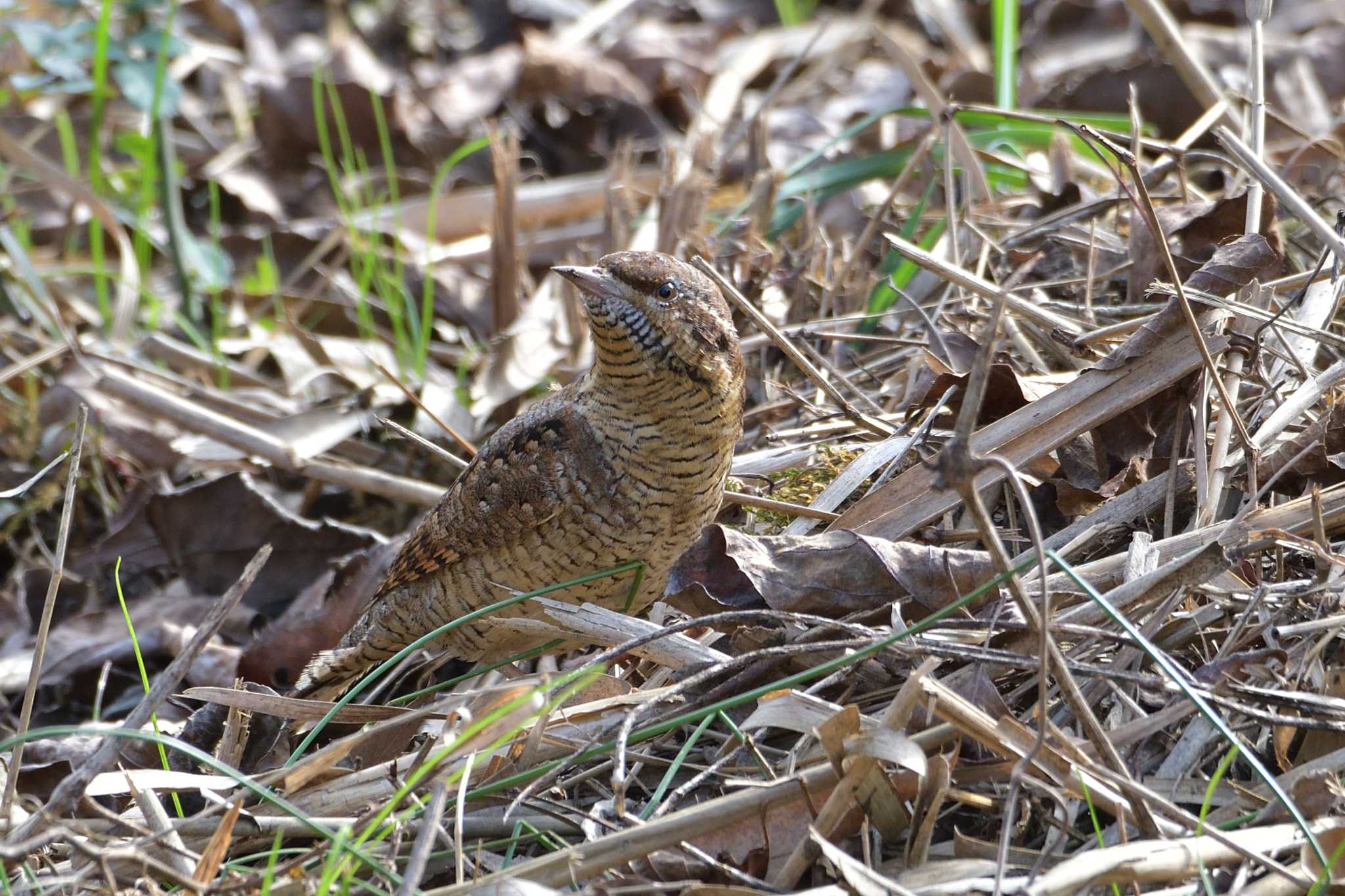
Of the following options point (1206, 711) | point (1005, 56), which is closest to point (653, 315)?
point (1206, 711)

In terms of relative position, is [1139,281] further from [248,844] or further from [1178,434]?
[248,844]

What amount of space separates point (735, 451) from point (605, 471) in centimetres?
79

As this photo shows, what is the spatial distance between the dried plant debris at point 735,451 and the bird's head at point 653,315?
0.45 meters

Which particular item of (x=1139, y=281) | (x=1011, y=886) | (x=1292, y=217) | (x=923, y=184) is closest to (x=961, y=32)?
(x=923, y=184)

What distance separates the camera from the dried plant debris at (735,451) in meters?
2.32

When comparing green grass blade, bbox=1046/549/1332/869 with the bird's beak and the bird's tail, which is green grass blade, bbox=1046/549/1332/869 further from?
the bird's tail

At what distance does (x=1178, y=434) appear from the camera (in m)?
2.94

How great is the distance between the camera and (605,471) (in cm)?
325

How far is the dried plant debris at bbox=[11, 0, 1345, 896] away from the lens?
7.61 ft

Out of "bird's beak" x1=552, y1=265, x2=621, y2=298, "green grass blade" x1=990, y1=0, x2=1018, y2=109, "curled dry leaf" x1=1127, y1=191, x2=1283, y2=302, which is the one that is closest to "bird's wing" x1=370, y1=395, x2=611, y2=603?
"bird's beak" x1=552, y1=265, x2=621, y2=298

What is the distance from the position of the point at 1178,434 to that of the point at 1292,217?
4.50ft

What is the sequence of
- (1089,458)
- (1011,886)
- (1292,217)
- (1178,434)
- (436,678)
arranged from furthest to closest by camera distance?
1. (436,678)
2. (1292,217)
3. (1089,458)
4. (1178,434)
5. (1011,886)

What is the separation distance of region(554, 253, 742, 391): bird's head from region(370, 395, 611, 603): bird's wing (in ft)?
0.90

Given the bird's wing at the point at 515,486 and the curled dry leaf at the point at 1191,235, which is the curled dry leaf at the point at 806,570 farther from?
the curled dry leaf at the point at 1191,235
